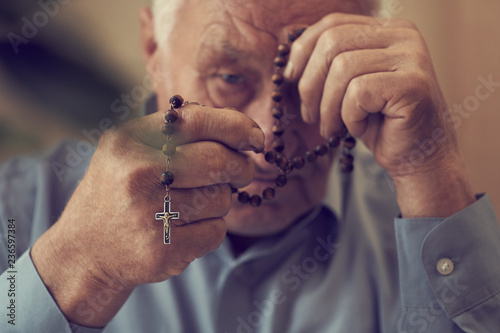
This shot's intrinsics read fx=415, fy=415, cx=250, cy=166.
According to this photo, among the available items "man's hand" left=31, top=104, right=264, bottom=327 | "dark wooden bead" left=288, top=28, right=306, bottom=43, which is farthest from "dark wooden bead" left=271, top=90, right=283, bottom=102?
"man's hand" left=31, top=104, right=264, bottom=327

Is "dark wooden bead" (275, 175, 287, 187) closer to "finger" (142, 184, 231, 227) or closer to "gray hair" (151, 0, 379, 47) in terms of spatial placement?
"finger" (142, 184, 231, 227)

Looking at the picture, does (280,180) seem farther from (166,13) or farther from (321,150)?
(166,13)

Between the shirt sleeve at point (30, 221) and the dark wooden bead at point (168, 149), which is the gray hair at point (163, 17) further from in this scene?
the dark wooden bead at point (168, 149)

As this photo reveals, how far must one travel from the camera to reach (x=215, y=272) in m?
1.05

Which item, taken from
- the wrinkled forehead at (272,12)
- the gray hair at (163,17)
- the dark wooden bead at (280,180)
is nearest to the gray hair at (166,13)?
the gray hair at (163,17)

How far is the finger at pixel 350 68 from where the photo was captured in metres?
0.77

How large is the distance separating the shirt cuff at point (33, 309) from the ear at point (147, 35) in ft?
1.90

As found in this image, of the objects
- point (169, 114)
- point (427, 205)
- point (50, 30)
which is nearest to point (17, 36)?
point (50, 30)

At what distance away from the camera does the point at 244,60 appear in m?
0.85

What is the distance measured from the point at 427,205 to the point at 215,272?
1.73 feet

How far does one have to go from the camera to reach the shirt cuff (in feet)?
2.33

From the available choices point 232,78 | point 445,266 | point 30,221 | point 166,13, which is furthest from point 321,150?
point 30,221

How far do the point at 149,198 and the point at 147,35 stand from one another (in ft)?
1.91

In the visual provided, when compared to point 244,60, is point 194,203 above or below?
below
